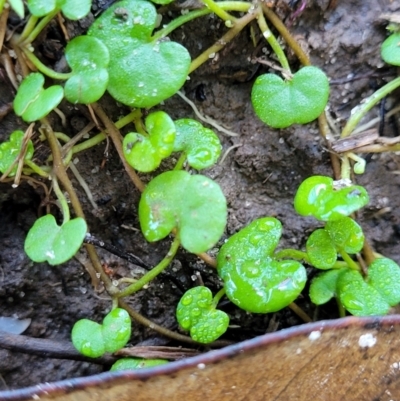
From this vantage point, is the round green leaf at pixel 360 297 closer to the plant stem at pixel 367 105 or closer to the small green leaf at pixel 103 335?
the plant stem at pixel 367 105

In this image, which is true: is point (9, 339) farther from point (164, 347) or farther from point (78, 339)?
point (164, 347)

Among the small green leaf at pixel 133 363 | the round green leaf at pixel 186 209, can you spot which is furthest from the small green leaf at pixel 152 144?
the small green leaf at pixel 133 363

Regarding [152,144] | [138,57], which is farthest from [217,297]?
[138,57]

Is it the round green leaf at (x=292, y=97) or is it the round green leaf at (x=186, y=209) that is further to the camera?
the round green leaf at (x=292, y=97)

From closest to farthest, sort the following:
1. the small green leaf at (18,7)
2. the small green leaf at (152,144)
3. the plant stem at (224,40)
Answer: the small green leaf at (18,7), the small green leaf at (152,144), the plant stem at (224,40)

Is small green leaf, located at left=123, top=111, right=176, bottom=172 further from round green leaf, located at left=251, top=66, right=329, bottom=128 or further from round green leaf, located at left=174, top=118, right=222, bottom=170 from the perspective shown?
round green leaf, located at left=251, top=66, right=329, bottom=128

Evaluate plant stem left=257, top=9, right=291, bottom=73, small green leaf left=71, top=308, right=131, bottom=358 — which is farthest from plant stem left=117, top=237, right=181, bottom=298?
plant stem left=257, top=9, right=291, bottom=73
